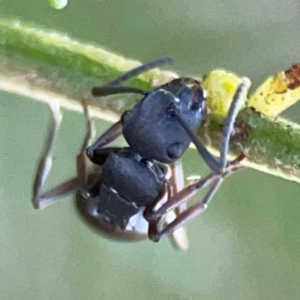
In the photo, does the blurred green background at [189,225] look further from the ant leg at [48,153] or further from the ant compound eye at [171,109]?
the ant compound eye at [171,109]

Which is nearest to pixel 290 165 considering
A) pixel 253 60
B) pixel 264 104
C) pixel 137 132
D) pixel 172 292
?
pixel 264 104

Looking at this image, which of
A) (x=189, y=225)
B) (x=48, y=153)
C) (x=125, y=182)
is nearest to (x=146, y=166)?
(x=125, y=182)

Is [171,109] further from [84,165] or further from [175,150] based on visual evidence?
[84,165]

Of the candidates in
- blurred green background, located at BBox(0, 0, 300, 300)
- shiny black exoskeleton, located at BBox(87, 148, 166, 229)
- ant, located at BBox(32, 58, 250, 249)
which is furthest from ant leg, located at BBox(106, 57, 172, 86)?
blurred green background, located at BBox(0, 0, 300, 300)

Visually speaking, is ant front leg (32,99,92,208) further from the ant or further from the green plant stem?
the green plant stem

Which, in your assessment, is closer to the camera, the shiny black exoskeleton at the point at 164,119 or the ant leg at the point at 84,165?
the shiny black exoskeleton at the point at 164,119

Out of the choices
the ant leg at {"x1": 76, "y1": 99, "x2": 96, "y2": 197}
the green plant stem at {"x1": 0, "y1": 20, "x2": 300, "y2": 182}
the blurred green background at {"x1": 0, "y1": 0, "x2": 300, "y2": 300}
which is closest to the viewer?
the green plant stem at {"x1": 0, "y1": 20, "x2": 300, "y2": 182}

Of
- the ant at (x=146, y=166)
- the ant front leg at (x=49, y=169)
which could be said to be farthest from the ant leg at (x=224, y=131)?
the ant front leg at (x=49, y=169)
